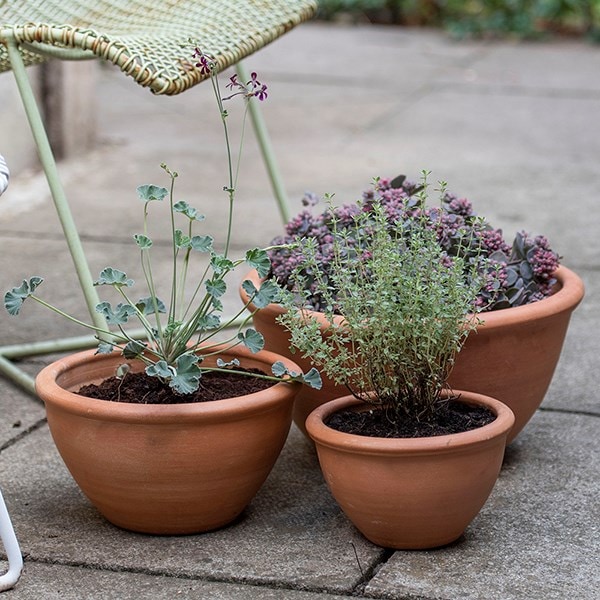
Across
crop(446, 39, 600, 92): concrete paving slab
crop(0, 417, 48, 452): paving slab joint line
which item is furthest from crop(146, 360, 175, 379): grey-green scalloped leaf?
crop(446, 39, 600, 92): concrete paving slab

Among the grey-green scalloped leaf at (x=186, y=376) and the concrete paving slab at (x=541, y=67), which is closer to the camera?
the grey-green scalloped leaf at (x=186, y=376)

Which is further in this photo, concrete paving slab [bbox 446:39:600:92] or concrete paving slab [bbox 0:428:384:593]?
concrete paving slab [bbox 446:39:600:92]

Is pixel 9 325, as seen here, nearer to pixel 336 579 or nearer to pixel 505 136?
pixel 336 579

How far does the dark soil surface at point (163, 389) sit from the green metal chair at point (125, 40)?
0.28 metres

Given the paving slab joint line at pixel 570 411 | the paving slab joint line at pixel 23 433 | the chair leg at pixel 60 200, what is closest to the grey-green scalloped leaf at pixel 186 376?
the chair leg at pixel 60 200

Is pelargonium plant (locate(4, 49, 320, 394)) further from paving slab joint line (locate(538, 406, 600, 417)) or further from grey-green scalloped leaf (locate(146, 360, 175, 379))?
paving slab joint line (locate(538, 406, 600, 417))

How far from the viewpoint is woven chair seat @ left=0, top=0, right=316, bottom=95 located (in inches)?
96.1

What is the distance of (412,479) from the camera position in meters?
1.96

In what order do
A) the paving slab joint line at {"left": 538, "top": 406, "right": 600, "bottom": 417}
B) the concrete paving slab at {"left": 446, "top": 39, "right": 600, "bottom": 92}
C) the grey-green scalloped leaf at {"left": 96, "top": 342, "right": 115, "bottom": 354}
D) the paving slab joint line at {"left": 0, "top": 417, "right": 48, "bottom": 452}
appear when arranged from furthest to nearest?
the concrete paving slab at {"left": 446, "top": 39, "right": 600, "bottom": 92} < the paving slab joint line at {"left": 538, "top": 406, "right": 600, "bottom": 417} < the paving slab joint line at {"left": 0, "top": 417, "right": 48, "bottom": 452} < the grey-green scalloped leaf at {"left": 96, "top": 342, "right": 115, "bottom": 354}

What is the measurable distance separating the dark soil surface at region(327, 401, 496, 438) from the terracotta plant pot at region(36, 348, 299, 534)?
0.11 metres

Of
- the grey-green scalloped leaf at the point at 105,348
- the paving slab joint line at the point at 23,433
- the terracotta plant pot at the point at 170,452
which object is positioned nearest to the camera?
the terracotta plant pot at the point at 170,452

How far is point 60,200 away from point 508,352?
966 millimetres

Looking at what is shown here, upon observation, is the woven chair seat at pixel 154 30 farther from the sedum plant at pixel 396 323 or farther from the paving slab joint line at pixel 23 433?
the paving slab joint line at pixel 23 433

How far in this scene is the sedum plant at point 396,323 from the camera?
2.02 meters
